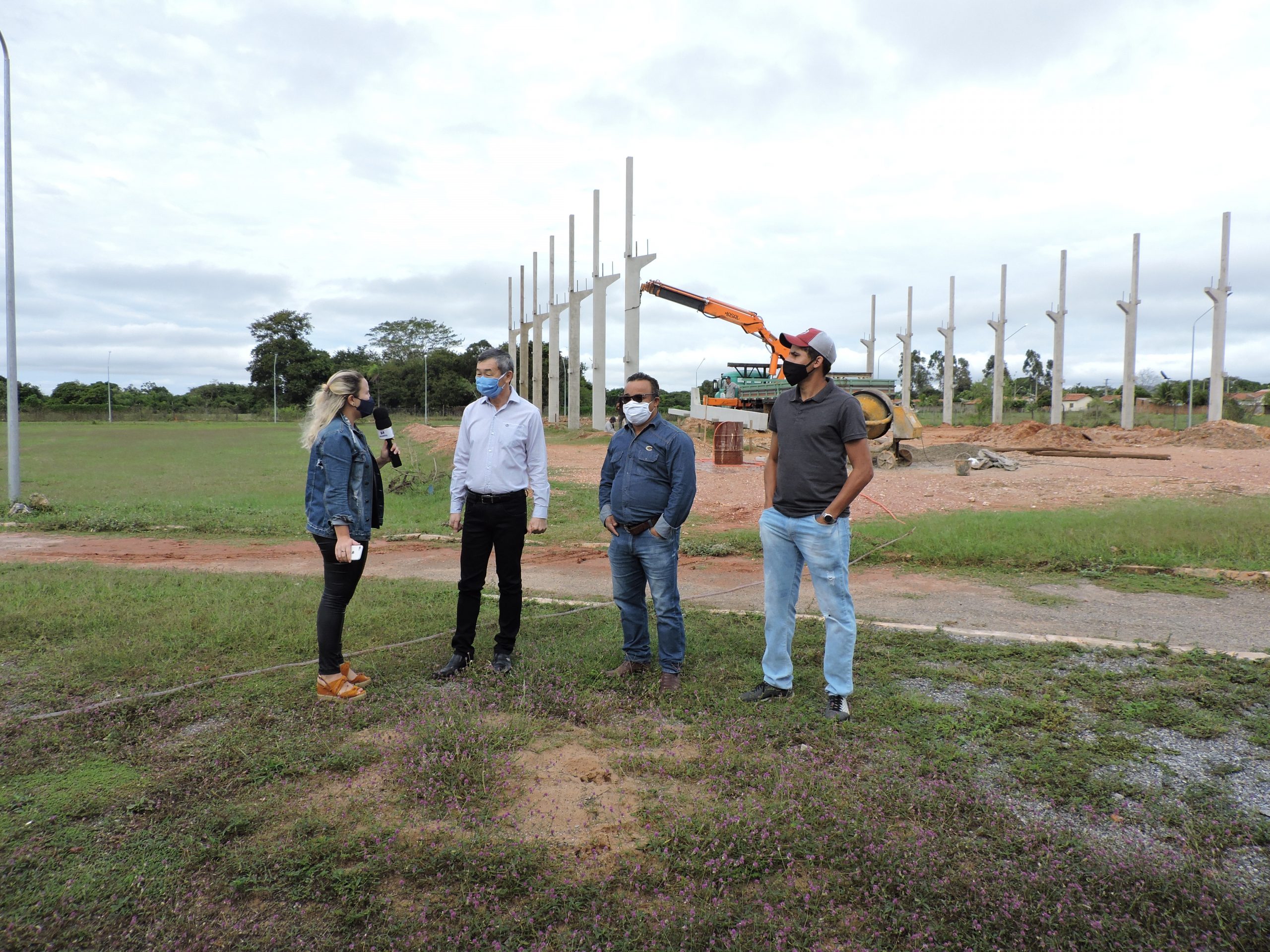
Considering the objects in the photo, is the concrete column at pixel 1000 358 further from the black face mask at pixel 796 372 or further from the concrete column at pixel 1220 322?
the black face mask at pixel 796 372

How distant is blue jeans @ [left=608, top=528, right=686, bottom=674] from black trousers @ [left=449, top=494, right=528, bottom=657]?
1.98 ft

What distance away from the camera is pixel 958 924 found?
7.90ft

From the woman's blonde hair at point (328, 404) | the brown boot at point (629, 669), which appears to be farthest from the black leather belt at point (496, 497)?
the brown boot at point (629, 669)

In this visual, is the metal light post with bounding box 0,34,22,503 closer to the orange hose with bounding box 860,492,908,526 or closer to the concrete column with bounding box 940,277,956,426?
the orange hose with bounding box 860,492,908,526

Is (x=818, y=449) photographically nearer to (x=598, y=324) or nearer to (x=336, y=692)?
(x=336, y=692)

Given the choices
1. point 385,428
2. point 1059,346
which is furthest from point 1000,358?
point 385,428

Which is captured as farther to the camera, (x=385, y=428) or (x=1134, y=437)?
(x=1134, y=437)

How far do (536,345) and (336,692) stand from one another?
39.4 meters

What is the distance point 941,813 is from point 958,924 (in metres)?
0.64

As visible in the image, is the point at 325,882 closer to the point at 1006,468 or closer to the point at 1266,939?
the point at 1266,939

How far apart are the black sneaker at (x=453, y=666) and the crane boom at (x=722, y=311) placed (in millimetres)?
19546

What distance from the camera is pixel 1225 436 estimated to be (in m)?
26.0

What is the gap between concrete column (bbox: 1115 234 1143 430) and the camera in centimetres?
3372

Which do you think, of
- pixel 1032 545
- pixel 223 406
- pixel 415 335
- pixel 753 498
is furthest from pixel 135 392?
pixel 1032 545
